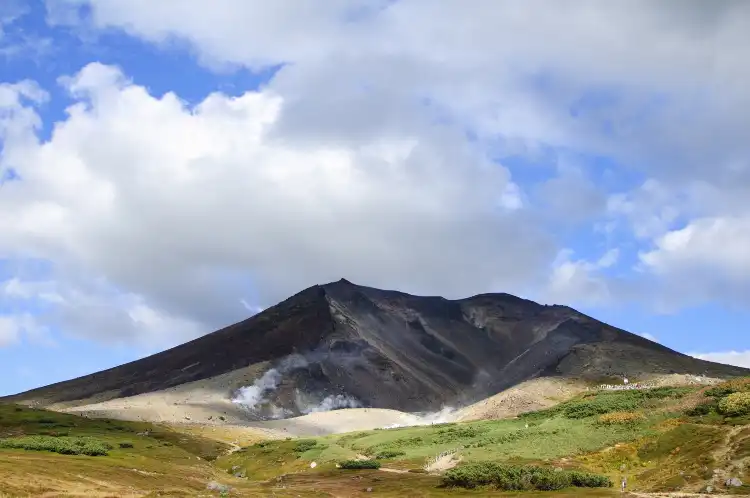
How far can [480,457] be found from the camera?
244 ft

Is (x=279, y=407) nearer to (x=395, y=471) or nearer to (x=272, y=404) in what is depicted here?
(x=272, y=404)

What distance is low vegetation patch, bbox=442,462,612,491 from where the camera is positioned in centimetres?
5678

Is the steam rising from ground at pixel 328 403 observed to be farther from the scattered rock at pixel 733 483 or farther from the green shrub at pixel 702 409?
the scattered rock at pixel 733 483

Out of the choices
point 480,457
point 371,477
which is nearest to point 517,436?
point 480,457

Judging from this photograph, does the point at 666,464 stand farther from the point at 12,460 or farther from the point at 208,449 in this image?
the point at 208,449

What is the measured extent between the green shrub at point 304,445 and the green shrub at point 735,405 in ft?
166

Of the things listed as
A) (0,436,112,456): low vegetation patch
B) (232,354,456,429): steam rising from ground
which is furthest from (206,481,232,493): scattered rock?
(232,354,456,429): steam rising from ground

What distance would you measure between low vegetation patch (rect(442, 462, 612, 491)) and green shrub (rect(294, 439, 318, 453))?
120 ft

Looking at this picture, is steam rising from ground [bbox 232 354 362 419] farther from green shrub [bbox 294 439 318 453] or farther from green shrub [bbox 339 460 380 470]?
green shrub [bbox 339 460 380 470]

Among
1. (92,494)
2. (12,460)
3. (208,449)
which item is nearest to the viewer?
(92,494)

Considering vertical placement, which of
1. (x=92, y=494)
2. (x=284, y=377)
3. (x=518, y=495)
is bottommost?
(x=518, y=495)

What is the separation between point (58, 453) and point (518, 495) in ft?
158

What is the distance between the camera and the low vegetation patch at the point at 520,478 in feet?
186

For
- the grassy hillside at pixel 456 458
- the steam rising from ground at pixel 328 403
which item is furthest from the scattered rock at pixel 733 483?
the steam rising from ground at pixel 328 403
